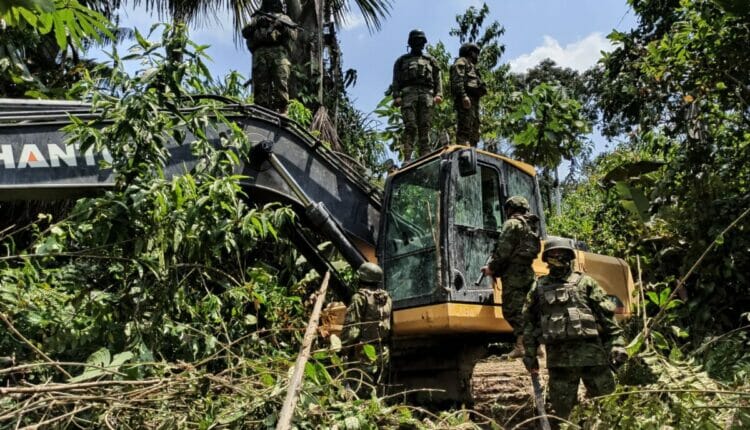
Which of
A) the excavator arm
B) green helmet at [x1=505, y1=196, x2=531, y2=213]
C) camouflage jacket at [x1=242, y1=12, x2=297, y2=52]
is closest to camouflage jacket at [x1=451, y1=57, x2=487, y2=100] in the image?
camouflage jacket at [x1=242, y1=12, x2=297, y2=52]

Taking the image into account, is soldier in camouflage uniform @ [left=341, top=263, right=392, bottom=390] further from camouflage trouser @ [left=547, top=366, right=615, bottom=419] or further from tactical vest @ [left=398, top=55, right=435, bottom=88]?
tactical vest @ [left=398, top=55, right=435, bottom=88]

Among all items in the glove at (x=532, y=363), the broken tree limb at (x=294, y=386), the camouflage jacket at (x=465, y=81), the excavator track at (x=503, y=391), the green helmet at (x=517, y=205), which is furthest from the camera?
the camouflage jacket at (x=465, y=81)

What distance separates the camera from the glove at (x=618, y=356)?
420 centimetres

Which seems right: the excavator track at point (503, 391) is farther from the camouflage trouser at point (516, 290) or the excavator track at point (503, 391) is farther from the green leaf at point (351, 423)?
the green leaf at point (351, 423)

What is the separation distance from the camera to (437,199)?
5180mm

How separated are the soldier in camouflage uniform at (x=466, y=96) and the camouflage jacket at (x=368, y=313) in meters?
3.15

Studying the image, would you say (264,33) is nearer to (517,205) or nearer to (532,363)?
(517,205)

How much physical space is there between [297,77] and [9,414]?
8.67 meters

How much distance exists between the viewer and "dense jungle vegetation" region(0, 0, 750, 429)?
3.01m

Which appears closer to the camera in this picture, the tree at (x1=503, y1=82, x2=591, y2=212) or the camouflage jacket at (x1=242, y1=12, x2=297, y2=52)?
the camouflage jacket at (x1=242, y1=12, x2=297, y2=52)

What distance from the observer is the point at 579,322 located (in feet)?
14.1

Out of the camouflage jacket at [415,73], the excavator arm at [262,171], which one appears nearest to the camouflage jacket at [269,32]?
the camouflage jacket at [415,73]

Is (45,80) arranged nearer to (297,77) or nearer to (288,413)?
(297,77)

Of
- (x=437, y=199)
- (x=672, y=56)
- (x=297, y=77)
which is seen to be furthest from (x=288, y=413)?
(x=297, y=77)
